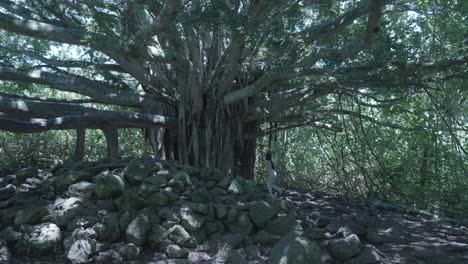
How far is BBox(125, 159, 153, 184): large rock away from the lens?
19.1ft

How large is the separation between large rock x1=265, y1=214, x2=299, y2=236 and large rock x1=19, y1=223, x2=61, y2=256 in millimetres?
2300

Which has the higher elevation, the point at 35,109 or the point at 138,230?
the point at 35,109

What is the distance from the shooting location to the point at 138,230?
503cm

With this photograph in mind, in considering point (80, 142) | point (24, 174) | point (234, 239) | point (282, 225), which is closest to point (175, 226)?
point (234, 239)

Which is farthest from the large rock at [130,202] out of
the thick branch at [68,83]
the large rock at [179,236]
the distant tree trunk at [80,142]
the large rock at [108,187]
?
the distant tree trunk at [80,142]

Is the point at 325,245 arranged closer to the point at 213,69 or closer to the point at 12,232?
the point at 12,232

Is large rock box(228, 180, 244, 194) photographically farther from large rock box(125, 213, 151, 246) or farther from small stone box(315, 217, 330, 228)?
large rock box(125, 213, 151, 246)

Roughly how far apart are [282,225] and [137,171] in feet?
6.26

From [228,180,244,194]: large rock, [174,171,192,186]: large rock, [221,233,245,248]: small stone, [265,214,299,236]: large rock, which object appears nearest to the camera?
[221,233,245,248]: small stone

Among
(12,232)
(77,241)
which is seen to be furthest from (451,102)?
(12,232)

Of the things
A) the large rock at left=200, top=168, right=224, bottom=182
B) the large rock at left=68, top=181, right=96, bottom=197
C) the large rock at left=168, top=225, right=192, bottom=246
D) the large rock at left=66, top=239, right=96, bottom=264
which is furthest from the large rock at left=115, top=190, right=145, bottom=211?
the large rock at left=200, top=168, right=224, bottom=182

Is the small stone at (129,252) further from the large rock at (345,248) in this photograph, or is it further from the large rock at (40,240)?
the large rock at (345,248)

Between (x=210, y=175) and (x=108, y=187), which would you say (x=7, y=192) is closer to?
(x=108, y=187)

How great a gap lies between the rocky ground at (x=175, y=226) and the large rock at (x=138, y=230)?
1 cm
